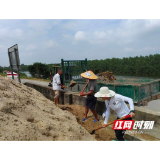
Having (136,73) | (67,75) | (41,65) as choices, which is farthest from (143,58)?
(67,75)

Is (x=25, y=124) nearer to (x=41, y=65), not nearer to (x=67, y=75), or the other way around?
(x=67, y=75)

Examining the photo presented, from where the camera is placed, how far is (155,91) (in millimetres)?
5898

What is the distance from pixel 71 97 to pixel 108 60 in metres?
32.6

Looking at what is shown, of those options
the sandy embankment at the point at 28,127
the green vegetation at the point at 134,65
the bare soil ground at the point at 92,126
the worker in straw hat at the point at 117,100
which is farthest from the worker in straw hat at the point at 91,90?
the green vegetation at the point at 134,65

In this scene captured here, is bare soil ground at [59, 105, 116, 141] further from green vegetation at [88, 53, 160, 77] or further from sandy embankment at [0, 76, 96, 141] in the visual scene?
green vegetation at [88, 53, 160, 77]

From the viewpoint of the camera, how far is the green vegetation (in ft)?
94.2

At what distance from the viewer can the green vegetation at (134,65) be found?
28.7m

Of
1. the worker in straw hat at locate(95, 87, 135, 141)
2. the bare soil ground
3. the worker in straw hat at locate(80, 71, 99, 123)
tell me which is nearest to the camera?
the worker in straw hat at locate(95, 87, 135, 141)
